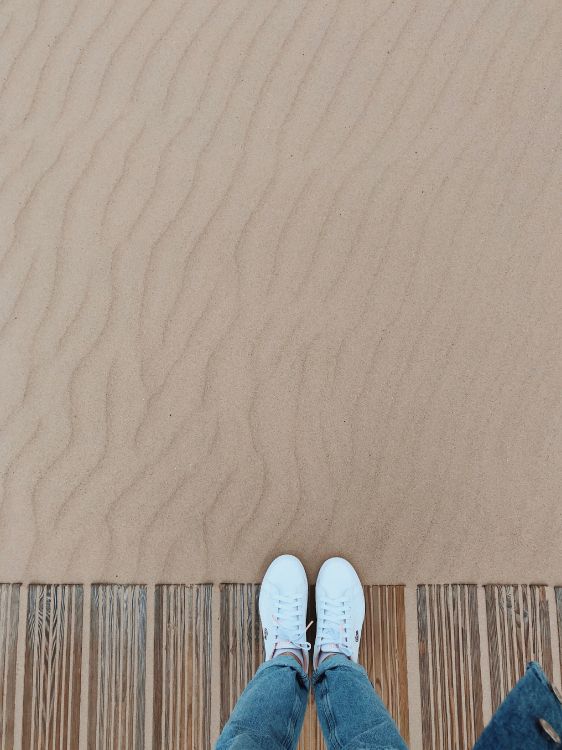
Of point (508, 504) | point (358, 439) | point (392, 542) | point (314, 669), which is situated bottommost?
point (314, 669)

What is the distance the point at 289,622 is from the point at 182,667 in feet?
1.13

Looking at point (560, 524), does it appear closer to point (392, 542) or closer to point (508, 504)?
point (508, 504)

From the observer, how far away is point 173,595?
5.49ft

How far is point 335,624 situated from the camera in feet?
5.42

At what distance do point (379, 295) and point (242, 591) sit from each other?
98 cm

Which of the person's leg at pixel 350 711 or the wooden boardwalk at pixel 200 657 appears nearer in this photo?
the person's leg at pixel 350 711

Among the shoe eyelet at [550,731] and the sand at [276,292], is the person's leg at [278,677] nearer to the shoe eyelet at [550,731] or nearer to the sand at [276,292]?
the sand at [276,292]

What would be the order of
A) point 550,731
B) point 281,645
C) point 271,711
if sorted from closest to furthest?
point 550,731
point 271,711
point 281,645

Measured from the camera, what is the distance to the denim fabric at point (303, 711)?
131 cm

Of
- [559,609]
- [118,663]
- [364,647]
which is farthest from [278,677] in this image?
[559,609]

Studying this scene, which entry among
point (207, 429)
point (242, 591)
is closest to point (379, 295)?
point (207, 429)

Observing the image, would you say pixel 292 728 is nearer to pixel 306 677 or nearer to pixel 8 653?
pixel 306 677

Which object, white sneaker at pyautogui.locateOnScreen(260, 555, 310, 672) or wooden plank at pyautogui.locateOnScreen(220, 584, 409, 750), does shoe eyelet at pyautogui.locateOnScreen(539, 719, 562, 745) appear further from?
white sneaker at pyautogui.locateOnScreen(260, 555, 310, 672)

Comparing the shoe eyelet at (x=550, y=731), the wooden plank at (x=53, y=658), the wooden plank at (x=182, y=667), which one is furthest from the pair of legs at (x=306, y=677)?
the wooden plank at (x=53, y=658)
